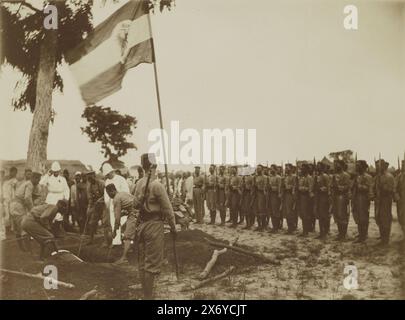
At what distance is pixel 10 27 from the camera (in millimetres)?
4832

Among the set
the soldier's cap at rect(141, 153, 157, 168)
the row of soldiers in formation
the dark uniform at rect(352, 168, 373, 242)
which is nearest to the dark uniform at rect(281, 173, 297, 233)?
the row of soldiers in formation

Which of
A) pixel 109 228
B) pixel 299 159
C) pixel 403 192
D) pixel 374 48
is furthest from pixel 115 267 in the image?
pixel 374 48

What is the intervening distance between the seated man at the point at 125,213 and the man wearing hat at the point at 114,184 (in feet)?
0.15

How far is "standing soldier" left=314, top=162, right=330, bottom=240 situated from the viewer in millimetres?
4777

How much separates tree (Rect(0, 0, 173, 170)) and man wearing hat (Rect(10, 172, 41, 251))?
9.8 inches

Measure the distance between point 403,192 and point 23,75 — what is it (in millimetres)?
4245

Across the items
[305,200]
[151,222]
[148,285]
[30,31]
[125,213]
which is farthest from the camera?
[305,200]

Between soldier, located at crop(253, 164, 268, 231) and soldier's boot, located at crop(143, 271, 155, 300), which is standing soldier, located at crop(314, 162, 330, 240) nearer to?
soldier, located at crop(253, 164, 268, 231)

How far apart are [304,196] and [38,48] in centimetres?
335

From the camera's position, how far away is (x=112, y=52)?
15.6 feet

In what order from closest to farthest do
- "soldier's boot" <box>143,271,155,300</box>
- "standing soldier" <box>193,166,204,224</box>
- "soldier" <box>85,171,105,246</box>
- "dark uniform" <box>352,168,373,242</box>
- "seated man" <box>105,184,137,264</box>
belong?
"soldier's boot" <box>143,271,155,300</box> → "seated man" <box>105,184,137,264</box> → "dark uniform" <box>352,168,373,242</box> → "soldier" <box>85,171,105,246</box> → "standing soldier" <box>193,166,204,224</box>

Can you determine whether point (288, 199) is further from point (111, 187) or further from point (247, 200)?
point (111, 187)

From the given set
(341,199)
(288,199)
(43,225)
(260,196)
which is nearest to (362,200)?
(341,199)

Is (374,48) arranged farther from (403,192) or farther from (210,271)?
(210,271)
